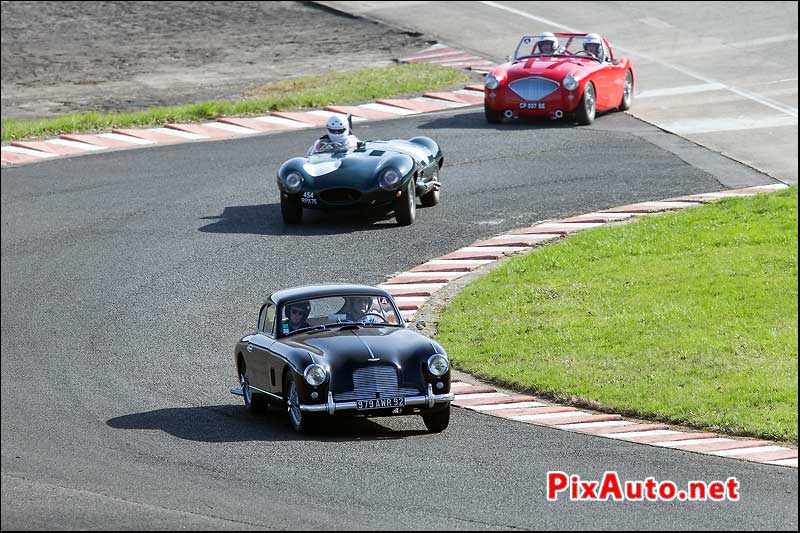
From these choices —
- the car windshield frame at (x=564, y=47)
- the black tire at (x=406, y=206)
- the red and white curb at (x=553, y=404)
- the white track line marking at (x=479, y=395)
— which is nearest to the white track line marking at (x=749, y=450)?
the red and white curb at (x=553, y=404)

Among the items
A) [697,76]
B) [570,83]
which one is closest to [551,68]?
[570,83]

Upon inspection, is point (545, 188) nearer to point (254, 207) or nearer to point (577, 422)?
point (254, 207)

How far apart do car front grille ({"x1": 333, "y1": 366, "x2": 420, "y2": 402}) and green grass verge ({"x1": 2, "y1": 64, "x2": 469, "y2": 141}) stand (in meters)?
17.9

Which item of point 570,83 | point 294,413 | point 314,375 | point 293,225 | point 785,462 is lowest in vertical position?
point 293,225

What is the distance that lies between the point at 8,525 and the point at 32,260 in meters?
11.0

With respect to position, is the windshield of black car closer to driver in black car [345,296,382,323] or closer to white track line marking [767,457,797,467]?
driver in black car [345,296,382,323]

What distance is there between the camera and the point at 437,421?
1245 cm

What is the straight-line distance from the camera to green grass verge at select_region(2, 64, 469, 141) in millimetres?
29422

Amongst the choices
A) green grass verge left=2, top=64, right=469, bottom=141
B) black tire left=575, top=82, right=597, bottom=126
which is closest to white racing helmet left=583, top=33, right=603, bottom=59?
black tire left=575, top=82, right=597, bottom=126

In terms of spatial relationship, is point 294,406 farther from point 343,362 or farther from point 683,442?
point 683,442

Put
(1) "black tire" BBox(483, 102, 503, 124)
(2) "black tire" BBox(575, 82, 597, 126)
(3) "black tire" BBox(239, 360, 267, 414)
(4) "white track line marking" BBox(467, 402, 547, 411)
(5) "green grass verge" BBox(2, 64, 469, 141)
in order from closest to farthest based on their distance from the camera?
(3) "black tire" BBox(239, 360, 267, 414) < (4) "white track line marking" BBox(467, 402, 547, 411) < (2) "black tire" BBox(575, 82, 597, 126) < (1) "black tire" BBox(483, 102, 503, 124) < (5) "green grass verge" BBox(2, 64, 469, 141)

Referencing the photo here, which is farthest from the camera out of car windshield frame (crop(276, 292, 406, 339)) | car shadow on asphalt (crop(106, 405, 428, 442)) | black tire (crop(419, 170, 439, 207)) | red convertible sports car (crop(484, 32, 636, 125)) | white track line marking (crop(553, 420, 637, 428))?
red convertible sports car (crop(484, 32, 636, 125))

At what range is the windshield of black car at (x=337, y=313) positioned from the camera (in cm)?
1332

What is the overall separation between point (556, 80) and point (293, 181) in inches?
314
